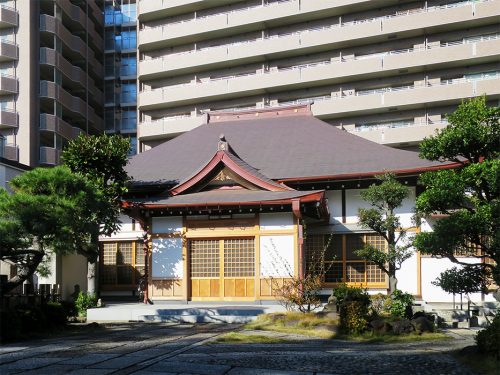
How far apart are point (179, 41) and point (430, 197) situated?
151 ft

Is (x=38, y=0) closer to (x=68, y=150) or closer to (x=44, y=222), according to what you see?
(x=68, y=150)

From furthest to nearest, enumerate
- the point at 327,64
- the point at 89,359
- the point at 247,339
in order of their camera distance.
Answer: the point at 327,64 → the point at 247,339 → the point at 89,359

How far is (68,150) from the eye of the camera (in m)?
21.6

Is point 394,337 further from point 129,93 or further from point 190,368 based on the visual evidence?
point 129,93

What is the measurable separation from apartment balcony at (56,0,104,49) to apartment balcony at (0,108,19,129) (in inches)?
452

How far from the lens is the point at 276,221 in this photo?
72.1ft

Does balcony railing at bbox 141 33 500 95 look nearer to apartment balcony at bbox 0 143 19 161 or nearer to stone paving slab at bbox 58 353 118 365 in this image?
apartment balcony at bbox 0 143 19 161

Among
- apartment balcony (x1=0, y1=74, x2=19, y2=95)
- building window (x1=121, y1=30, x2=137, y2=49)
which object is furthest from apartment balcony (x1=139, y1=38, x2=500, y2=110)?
building window (x1=121, y1=30, x2=137, y2=49)

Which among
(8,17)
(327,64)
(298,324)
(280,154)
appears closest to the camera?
(298,324)

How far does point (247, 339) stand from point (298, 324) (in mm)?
2435

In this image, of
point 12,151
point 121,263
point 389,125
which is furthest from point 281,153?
point 12,151

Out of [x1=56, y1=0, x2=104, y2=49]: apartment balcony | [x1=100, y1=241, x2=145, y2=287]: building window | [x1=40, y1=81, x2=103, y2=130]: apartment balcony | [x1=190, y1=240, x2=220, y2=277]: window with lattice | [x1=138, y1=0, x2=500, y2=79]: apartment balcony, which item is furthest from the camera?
[x1=56, y1=0, x2=104, y2=49]: apartment balcony

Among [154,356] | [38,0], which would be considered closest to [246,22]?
[38,0]

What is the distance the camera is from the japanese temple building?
71.5 ft
